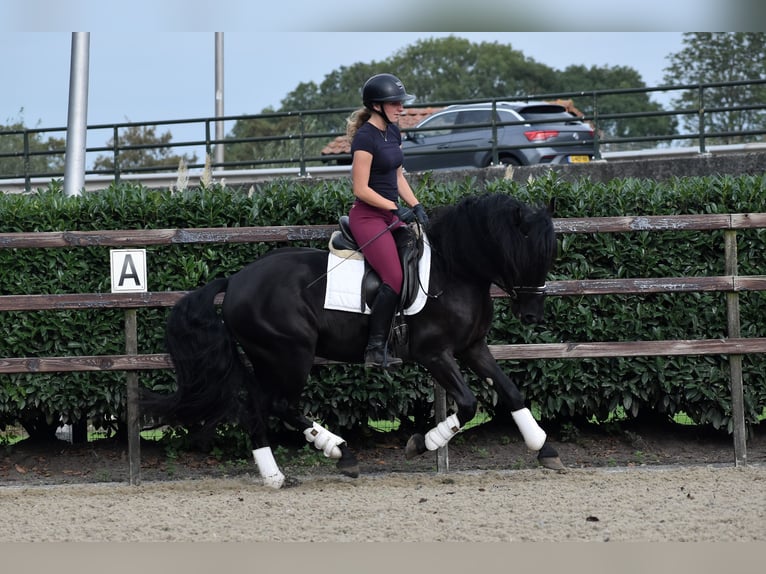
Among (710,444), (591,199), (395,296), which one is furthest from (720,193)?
(395,296)

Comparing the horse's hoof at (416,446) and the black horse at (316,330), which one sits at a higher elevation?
the black horse at (316,330)

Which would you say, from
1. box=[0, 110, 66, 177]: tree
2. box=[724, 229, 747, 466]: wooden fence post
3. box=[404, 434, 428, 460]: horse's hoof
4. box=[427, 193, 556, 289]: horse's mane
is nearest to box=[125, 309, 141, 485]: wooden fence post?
box=[404, 434, 428, 460]: horse's hoof

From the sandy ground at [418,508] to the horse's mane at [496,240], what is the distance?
1354 millimetres

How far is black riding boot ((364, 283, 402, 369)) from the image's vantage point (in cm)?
607

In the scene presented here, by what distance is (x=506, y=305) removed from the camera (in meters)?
7.21

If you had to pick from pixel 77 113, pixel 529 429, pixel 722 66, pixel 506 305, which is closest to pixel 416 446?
pixel 529 429

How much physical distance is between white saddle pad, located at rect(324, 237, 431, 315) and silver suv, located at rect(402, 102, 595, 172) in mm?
9523

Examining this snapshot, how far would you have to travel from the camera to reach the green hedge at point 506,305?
716 cm

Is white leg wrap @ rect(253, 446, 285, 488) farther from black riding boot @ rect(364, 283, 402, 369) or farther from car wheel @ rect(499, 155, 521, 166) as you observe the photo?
car wheel @ rect(499, 155, 521, 166)

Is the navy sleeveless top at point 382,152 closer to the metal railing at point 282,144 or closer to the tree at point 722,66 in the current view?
the metal railing at point 282,144

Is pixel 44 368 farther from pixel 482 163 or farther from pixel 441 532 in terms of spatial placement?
pixel 482 163

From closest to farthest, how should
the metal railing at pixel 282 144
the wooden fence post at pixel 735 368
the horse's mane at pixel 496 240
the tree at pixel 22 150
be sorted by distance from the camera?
the horse's mane at pixel 496 240 → the wooden fence post at pixel 735 368 → the metal railing at pixel 282 144 → the tree at pixel 22 150

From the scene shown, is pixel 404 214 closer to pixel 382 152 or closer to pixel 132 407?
pixel 382 152

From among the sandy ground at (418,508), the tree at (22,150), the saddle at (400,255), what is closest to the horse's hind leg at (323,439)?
the sandy ground at (418,508)
